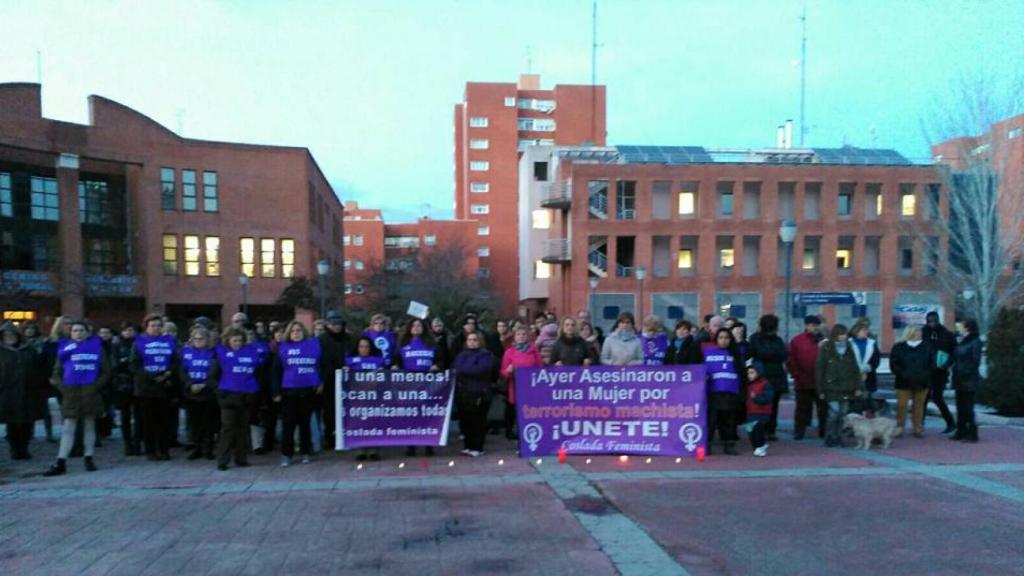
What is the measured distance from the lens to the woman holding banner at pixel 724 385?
902 cm

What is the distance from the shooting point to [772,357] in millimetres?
10125

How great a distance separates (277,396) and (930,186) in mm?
42651

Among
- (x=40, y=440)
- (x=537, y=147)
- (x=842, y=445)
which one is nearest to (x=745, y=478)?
(x=842, y=445)

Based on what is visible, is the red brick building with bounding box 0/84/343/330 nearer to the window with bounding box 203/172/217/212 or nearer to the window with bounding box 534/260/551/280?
the window with bounding box 203/172/217/212

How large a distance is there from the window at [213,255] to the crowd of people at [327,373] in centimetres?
3393

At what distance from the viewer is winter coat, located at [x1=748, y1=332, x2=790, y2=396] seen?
33.2 feet

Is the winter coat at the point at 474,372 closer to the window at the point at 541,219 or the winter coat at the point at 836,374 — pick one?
the winter coat at the point at 836,374

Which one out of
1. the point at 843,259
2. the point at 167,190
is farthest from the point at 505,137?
the point at 843,259

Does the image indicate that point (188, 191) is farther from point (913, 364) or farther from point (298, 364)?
point (913, 364)

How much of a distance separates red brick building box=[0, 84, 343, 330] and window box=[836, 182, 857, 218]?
3421 centimetres

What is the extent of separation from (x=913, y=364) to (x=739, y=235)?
33.2 metres

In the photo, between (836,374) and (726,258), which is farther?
(726,258)

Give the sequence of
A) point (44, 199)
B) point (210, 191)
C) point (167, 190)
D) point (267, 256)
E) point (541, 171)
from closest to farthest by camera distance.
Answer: point (44, 199)
point (167, 190)
point (210, 191)
point (267, 256)
point (541, 171)

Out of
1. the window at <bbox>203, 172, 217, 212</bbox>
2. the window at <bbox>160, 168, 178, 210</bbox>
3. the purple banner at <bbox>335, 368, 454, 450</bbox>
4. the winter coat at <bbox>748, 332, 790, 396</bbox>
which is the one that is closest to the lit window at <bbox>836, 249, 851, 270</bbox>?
the winter coat at <bbox>748, 332, 790, 396</bbox>
